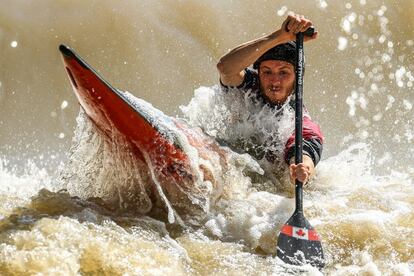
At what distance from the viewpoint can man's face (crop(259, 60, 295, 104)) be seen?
327 centimetres

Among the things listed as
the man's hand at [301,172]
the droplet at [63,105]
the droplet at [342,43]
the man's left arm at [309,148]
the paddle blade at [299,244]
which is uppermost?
the droplet at [342,43]

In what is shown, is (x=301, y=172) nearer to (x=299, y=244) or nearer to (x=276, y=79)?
(x=299, y=244)

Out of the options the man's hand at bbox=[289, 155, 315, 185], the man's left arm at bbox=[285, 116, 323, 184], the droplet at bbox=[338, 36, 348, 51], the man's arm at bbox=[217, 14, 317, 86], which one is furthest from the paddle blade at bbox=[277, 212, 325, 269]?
the droplet at bbox=[338, 36, 348, 51]

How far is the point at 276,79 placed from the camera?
3.27m

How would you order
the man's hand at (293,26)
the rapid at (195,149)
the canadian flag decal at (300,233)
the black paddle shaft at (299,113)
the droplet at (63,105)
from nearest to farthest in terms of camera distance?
the rapid at (195,149) → the canadian flag decal at (300,233) → the black paddle shaft at (299,113) → the man's hand at (293,26) → the droplet at (63,105)

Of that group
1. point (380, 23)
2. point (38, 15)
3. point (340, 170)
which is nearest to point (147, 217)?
point (340, 170)

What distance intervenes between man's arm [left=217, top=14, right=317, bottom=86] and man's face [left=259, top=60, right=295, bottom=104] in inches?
5.7

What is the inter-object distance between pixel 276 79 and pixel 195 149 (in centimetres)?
69

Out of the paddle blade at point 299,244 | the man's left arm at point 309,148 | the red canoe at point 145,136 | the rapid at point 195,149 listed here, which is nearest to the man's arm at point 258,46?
the rapid at point 195,149

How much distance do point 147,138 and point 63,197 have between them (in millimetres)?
445

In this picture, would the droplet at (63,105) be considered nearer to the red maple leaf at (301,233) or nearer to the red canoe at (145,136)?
the red canoe at (145,136)

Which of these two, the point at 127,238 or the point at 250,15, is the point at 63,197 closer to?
the point at 127,238

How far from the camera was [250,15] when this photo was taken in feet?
19.7

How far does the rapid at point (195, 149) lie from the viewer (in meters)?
2.25
